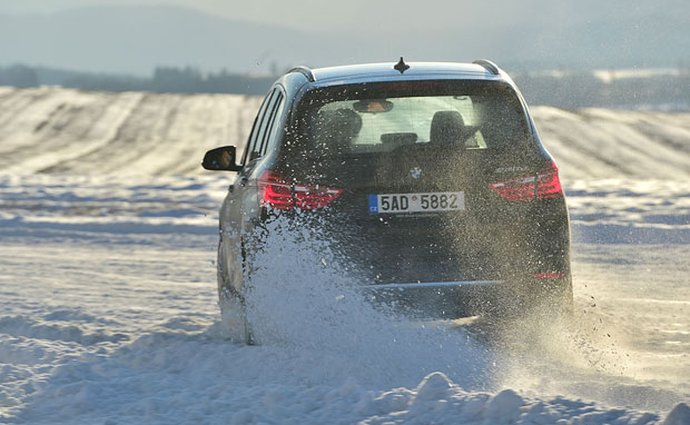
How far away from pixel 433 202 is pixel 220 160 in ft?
6.85

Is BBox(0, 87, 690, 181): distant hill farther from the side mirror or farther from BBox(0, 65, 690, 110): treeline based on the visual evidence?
the side mirror

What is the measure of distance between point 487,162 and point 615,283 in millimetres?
3875

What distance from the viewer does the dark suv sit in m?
6.95

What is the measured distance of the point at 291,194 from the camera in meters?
7.09

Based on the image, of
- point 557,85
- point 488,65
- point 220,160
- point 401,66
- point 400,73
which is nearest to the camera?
point 400,73

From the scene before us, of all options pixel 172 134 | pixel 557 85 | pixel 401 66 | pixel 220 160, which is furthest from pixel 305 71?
pixel 557 85

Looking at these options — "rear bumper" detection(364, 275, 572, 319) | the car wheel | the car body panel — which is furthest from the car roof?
the car wheel

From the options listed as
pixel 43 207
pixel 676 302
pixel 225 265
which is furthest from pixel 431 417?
pixel 43 207

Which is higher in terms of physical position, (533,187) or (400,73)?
(400,73)

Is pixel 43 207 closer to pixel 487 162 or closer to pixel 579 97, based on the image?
pixel 487 162

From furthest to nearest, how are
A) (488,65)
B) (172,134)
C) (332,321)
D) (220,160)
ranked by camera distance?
1. (172,134)
2. (220,160)
3. (488,65)
4. (332,321)

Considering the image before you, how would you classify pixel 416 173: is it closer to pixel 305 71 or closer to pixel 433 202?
pixel 433 202

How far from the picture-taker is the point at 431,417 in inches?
220

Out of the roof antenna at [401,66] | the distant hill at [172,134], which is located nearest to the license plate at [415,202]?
the roof antenna at [401,66]
